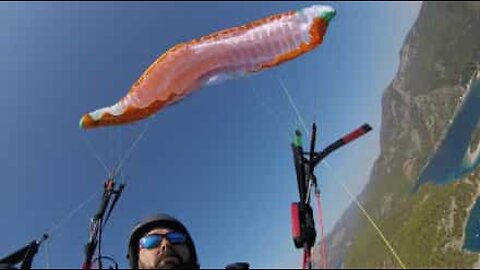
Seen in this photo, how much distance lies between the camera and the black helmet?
7.05 meters

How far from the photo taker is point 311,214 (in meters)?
7.71

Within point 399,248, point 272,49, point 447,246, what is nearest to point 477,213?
point 447,246

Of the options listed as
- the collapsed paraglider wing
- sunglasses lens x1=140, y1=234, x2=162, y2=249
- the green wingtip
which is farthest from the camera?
the collapsed paraglider wing

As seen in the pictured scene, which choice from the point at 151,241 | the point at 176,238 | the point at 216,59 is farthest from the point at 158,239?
the point at 216,59

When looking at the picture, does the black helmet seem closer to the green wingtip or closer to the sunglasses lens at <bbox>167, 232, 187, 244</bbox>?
the sunglasses lens at <bbox>167, 232, 187, 244</bbox>

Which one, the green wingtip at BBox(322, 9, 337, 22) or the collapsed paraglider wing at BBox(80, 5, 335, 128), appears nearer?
the green wingtip at BBox(322, 9, 337, 22)

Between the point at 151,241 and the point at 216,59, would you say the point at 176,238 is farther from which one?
the point at 216,59

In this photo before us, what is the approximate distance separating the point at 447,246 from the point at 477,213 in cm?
1643

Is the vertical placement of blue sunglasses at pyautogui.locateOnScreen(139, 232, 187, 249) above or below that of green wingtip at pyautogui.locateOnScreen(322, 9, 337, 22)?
below

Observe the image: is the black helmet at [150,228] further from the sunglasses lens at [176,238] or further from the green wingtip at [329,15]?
the green wingtip at [329,15]

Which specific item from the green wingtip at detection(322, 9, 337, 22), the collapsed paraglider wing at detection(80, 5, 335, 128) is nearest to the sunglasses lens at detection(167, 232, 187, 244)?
the collapsed paraglider wing at detection(80, 5, 335, 128)

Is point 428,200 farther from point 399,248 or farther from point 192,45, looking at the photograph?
point 192,45

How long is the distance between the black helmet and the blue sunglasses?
5.0 inches

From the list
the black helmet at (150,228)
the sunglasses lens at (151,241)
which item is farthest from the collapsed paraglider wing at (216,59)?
the sunglasses lens at (151,241)
